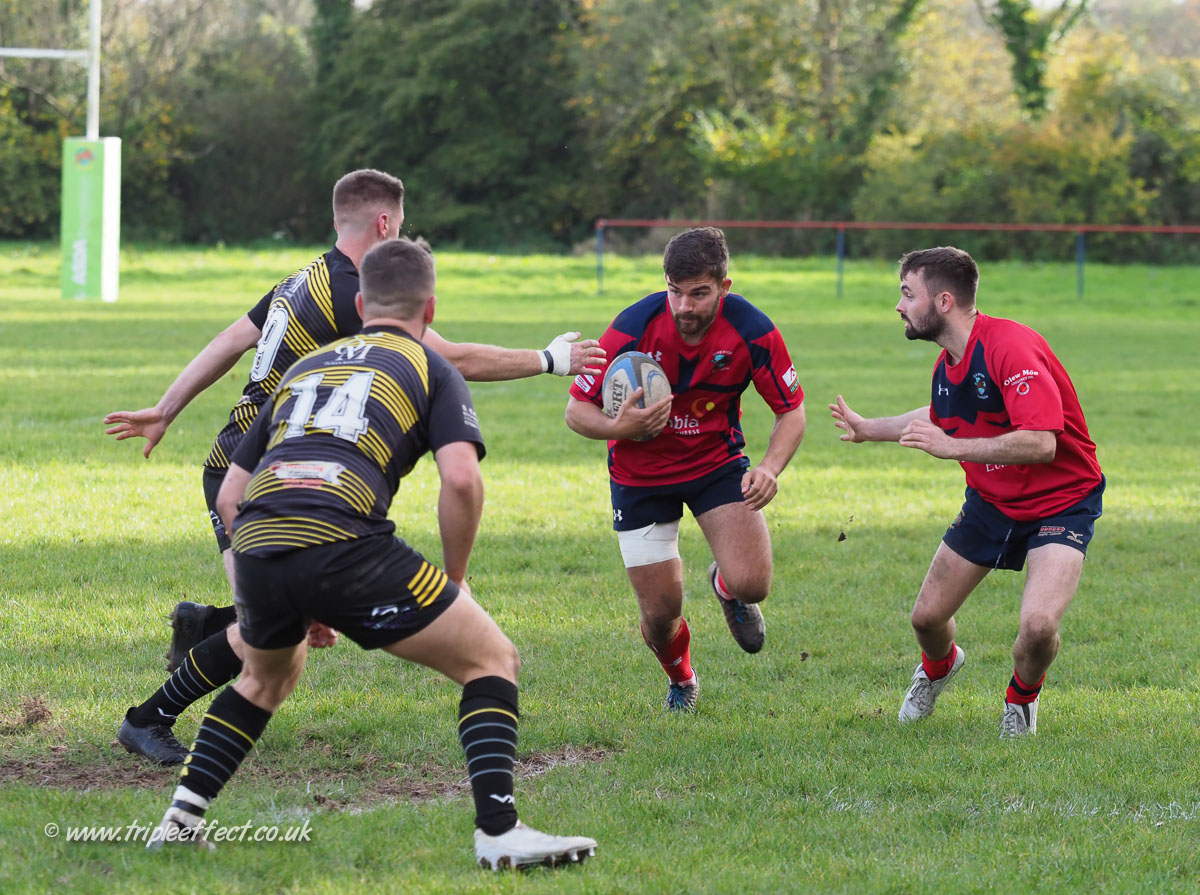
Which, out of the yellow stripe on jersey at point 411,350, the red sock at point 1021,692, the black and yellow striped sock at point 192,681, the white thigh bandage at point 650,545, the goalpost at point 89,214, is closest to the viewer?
the yellow stripe on jersey at point 411,350

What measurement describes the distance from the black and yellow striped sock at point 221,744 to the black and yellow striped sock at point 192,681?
0.76m

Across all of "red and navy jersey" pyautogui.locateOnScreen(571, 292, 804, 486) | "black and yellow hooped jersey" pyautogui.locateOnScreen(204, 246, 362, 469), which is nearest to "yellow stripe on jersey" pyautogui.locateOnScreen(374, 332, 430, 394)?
"black and yellow hooped jersey" pyautogui.locateOnScreen(204, 246, 362, 469)

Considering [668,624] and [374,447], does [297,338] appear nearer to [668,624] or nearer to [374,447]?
[374,447]

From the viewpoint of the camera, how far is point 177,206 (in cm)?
5547

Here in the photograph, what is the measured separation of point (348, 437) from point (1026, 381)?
2.65m

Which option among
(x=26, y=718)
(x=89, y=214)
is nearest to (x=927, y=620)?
(x=26, y=718)

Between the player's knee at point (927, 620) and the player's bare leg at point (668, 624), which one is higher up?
the player's knee at point (927, 620)

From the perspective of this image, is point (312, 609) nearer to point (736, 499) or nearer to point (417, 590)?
point (417, 590)

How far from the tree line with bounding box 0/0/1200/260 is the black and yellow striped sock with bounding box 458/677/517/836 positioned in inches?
1422

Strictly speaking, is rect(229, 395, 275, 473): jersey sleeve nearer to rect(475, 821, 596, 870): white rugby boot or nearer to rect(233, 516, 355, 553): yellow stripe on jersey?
rect(233, 516, 355, 553): yellow stripe on jersey

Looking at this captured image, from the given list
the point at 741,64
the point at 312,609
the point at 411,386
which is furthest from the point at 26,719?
the point at 741,64

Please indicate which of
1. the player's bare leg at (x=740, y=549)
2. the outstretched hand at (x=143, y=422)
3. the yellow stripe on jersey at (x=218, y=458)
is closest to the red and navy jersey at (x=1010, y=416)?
the player's bare leg at (x=740, y=549)

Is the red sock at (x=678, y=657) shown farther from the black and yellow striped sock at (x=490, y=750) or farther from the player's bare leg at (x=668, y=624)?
the black and yellow striped sock at (x=490, y=750)

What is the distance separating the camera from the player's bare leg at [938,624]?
218 inches
